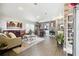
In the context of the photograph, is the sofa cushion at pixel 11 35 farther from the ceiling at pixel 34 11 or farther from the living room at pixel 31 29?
the ceiling at pixel 34 11

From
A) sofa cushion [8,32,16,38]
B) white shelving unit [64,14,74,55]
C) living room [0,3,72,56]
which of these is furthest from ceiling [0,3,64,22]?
sofa cushion [8,32,16,38]

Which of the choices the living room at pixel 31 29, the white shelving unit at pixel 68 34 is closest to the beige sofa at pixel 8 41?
the living room at pixel 31 29

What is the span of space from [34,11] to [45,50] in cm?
52

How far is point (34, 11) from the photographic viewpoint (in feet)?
6.03

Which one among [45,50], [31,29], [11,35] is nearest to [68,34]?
[45,50]

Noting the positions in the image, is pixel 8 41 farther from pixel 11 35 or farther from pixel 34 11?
pixel 34 11

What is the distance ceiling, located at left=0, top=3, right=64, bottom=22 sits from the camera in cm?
183

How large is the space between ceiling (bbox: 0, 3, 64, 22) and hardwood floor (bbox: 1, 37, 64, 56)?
11.8 inches

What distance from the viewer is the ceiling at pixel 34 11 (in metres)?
1.83

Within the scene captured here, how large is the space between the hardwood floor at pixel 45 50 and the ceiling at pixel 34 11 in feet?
0.98

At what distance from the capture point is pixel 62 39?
1845 millimetres

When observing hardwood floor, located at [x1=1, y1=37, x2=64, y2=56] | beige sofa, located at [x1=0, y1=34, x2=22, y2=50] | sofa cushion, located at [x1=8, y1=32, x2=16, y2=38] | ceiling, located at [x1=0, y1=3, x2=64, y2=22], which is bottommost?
hardwood floor, located at [x1=1, y1=37, x2=64, y2=56]

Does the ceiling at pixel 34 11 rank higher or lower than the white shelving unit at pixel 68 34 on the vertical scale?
higher

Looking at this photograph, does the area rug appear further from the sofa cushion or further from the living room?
the sofa cushion
